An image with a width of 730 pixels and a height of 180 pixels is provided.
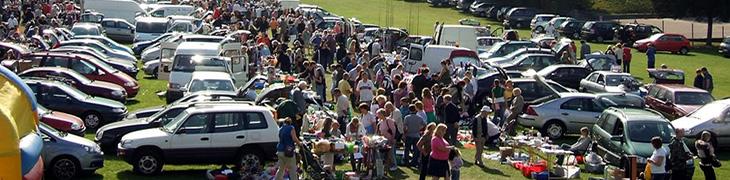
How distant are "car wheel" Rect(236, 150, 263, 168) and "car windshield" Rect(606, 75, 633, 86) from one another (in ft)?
52.6

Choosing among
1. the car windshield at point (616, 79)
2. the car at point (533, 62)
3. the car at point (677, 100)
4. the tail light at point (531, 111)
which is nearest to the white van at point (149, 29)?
the car at point (533, 62)

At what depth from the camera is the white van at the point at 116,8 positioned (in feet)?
179

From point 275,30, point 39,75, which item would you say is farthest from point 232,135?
point 275,30

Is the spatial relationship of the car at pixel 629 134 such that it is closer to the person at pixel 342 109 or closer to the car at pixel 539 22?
the person at pixel 342 109

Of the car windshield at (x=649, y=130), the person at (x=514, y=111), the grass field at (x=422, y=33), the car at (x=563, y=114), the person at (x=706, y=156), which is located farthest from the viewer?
the car at (x=563, y=114)

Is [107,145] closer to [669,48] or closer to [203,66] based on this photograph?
[203,66]

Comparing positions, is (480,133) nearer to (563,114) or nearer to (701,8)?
(563,114)

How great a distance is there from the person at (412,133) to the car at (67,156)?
568cm

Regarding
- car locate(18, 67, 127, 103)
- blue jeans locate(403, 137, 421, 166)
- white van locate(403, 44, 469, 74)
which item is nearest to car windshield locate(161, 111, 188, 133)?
blue jeans locate(403, 137, 421, 166)

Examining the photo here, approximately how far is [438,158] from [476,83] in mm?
11528

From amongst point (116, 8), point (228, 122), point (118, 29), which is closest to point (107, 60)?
point (118, 29)

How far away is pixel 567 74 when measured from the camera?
35938 millimetres

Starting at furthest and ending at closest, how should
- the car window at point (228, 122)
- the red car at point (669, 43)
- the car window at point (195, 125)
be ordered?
the red car at point (669, 43), the car window at point (228, 122), the car window at point (195, 125)

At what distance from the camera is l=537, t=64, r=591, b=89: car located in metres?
35.8
